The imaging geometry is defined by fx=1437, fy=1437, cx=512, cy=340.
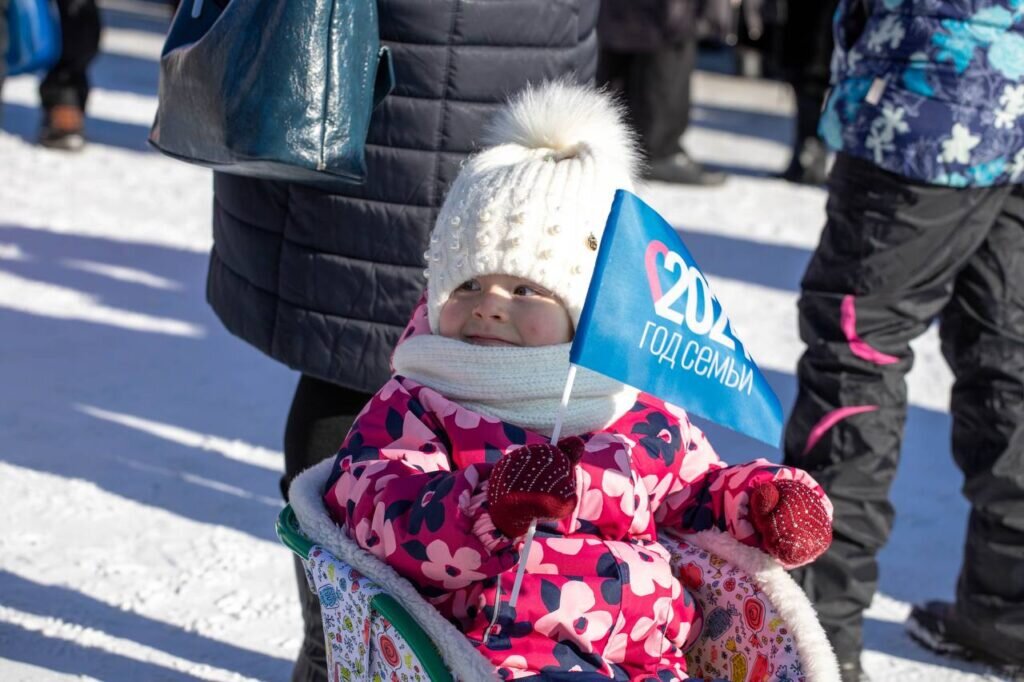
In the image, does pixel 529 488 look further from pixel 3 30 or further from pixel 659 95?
pixel 659 95

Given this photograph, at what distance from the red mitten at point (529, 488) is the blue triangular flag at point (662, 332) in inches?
5.3

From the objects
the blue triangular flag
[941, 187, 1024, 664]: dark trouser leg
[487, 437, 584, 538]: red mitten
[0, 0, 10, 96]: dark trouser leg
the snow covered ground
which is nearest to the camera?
[487, 437, 584, 538]: red mitten

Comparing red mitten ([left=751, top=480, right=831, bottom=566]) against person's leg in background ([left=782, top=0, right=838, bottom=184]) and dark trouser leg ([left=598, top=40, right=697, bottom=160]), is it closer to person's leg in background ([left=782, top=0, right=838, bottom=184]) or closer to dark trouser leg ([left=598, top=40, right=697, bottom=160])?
dark trouser leg ([left=598, top=40, right=697, bottom=160])

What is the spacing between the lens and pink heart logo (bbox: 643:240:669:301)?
5.65 feet

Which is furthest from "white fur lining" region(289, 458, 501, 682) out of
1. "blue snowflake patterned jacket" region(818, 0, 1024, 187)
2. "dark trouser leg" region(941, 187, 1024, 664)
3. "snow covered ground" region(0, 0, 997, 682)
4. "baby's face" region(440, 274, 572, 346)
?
"dark trouser leg" region(941, 187, 1024, 664)

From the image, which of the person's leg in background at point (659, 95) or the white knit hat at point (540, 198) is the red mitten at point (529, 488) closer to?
the white knit hat at point (540, 198)

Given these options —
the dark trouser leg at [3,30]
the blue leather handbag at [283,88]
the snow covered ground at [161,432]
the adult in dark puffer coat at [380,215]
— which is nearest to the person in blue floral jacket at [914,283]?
the snow covered ground at [161,432]

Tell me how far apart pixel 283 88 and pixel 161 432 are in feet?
6.32

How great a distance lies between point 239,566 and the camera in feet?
10.3

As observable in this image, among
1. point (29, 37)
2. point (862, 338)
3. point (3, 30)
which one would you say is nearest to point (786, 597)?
point (862, 338)

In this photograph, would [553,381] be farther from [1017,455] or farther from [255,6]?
[1017,455]

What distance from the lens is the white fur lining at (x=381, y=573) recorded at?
1.61 m

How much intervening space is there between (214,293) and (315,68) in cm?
64

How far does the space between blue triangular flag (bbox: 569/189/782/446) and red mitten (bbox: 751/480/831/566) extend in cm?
10
